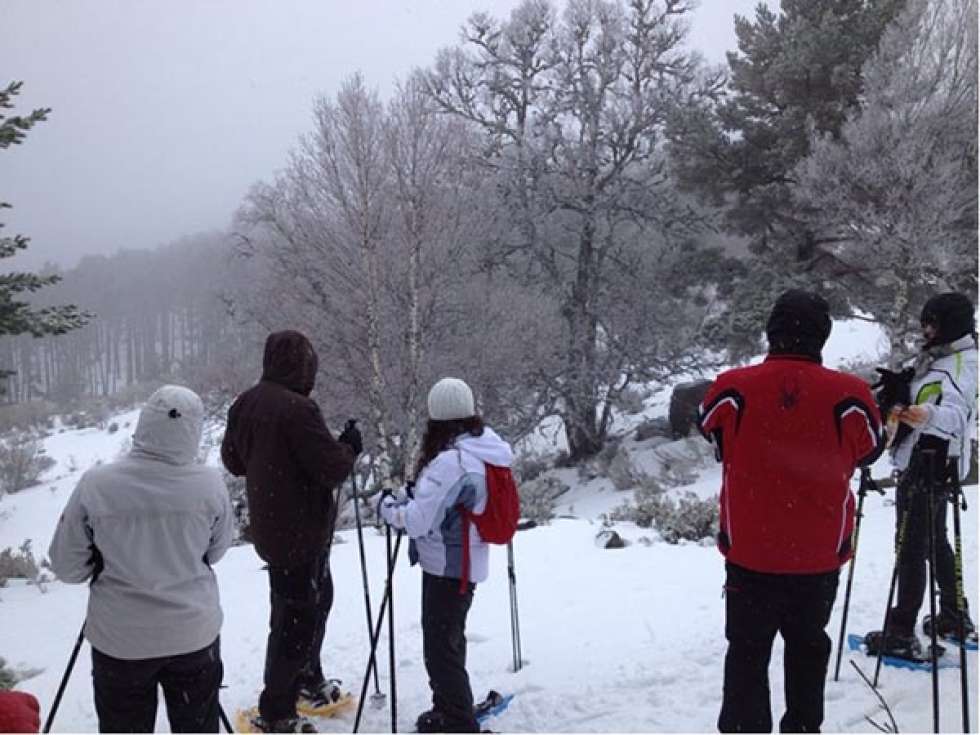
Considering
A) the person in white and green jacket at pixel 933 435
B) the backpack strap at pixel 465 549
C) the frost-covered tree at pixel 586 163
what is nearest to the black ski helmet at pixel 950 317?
the person in white and green jacket at pixel 933 435

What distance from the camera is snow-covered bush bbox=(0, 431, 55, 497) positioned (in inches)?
791

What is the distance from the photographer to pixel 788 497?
8.38 ft

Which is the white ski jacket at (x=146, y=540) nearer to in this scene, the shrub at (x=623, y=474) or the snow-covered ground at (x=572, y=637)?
the snow-covered ground at (x=572, y=637)

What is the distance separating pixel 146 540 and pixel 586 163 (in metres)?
17.5

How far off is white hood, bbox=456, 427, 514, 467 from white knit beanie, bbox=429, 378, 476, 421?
0.11m

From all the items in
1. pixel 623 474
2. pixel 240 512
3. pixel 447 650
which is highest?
pixel 447 650

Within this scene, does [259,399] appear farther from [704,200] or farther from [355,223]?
[704,200]

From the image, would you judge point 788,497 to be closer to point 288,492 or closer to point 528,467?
point 288,492

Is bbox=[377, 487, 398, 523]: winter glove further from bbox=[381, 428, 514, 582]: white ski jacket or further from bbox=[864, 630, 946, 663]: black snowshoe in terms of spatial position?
bbox=[864, 630, 946, 663]: black snowshoe

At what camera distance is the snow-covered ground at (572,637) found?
11.7ft

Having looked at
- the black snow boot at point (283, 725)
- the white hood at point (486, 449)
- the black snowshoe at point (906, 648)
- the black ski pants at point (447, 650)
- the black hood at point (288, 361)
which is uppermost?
the black hood at point (288, 361)

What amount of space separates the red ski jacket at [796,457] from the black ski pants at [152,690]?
6.55 ft

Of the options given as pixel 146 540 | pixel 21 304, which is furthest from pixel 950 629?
pixel 21 304

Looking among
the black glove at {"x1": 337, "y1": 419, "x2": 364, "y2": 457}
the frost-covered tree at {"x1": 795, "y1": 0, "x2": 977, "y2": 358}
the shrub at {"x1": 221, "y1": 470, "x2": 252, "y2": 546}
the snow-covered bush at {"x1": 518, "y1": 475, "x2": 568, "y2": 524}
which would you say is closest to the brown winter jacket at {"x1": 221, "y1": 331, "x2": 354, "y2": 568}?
the black glove at {"x1": 337, "y1": 419, "x2": 364, "y2": 457}
